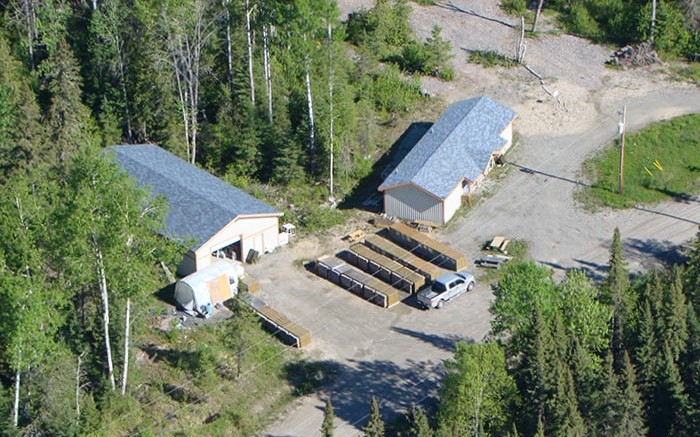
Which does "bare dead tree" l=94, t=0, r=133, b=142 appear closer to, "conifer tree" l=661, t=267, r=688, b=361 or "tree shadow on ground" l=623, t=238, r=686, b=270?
"tree shadow on ground" l=623, t=238, r=686, b=270

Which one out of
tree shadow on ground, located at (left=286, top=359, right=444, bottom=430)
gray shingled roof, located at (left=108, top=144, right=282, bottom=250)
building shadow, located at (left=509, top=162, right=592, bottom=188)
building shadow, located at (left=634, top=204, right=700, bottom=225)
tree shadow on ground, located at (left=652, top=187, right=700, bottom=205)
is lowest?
tree shadow on ground, located at (left=286, top=359, right=444, bottom=430)

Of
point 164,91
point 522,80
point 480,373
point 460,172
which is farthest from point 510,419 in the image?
point 522,80

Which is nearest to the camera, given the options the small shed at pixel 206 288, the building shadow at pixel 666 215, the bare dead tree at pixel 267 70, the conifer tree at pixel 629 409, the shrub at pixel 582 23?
the conifer tree at pixel 629 409

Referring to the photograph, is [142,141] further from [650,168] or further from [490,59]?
[650,168]

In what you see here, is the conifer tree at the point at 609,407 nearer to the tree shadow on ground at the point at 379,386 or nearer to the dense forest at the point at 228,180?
the dense forest at the point at 228,180

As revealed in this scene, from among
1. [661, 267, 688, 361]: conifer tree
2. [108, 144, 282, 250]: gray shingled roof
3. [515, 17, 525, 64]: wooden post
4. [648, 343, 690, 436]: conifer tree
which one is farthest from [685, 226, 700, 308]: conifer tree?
[515, 17, 525, 64]: wooden post

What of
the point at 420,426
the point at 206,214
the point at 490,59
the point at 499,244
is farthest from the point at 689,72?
the point at 420,426

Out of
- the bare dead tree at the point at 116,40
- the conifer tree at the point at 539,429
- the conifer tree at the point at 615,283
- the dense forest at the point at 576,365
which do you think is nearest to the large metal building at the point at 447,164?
the dense forest at the point at 576,365
